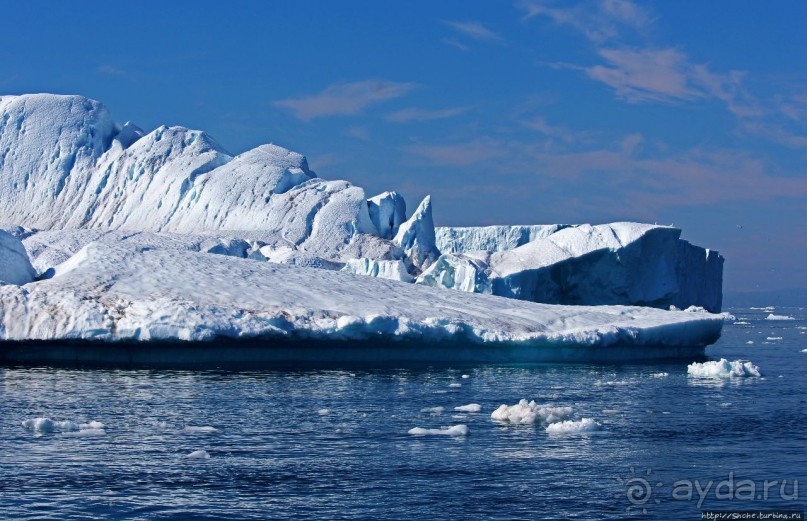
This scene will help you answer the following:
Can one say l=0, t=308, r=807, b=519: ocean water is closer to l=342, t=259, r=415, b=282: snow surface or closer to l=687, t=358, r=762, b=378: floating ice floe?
l=687, t=358, r=762, b=378: floating ice floe

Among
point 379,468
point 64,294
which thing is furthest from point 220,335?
point 379,468

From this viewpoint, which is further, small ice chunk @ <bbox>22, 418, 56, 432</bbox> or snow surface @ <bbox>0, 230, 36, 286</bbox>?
snow surface @ <bbox>0, 230, 36, 286</bbox>

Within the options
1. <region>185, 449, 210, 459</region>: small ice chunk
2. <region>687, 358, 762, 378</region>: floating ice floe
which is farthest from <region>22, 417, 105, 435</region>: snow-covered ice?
<region>687, 358, 762, 378</region>: floating ice floe

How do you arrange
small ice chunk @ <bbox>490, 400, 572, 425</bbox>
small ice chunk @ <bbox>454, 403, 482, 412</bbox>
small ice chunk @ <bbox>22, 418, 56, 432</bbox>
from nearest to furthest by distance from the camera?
small ice chunk @ <bbox>22, 418, 56, 432</bbox>, small ice chunk @ <bbox>490, 400, 572, 425</bbox>, small ice chunk @ <bbox>454, 403, 482, 412</bbox>

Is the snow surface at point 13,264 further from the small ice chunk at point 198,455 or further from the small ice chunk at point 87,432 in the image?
the small ice chunk at point 198,455

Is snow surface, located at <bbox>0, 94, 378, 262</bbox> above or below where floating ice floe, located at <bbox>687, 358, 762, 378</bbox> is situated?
above

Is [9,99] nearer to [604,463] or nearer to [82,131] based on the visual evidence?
[82,131]

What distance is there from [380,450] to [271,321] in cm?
904

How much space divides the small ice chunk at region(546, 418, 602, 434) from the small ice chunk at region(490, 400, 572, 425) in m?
0.31

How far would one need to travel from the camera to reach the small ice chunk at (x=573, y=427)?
12.7 m

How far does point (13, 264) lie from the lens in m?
22.0

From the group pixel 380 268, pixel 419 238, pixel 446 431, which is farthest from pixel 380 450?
pixel 419 238

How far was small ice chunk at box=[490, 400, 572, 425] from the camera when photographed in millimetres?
13250

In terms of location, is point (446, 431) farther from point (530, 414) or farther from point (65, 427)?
point (65, 427)
